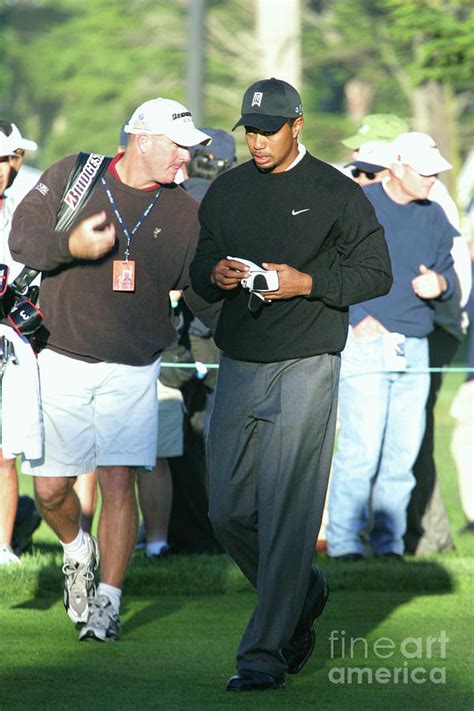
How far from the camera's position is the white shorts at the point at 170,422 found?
884 centimetres

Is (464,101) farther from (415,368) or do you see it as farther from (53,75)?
(415,368)

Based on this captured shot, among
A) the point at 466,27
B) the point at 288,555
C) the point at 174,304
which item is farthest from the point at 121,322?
the point at 466,27

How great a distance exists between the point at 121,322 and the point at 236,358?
0.94m

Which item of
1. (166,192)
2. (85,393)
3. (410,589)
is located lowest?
(410,589)

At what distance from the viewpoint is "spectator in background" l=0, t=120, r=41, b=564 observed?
814 centimetres

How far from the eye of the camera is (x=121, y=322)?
22.5 ft

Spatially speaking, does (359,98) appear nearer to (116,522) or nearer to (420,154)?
(420,154)

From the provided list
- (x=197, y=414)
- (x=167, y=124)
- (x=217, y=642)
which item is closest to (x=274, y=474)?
(x=217, y=642)

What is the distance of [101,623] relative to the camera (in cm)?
663

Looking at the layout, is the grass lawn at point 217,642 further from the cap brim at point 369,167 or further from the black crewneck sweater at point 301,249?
the cap brim at point 369,167

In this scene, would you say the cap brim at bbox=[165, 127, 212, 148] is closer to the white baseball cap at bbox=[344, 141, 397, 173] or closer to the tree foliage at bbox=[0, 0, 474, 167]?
the white baseball cap at bbox=[344, 141, 397, 173]

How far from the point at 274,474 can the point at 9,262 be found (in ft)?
8.24

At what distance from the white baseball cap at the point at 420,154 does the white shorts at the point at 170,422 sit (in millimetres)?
1820

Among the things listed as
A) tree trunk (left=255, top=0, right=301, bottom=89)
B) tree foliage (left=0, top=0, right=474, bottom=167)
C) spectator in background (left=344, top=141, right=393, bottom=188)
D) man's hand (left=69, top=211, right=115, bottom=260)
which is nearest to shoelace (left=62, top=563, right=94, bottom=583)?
man's hand (left=69, top=211, right=115, bottom=260)
